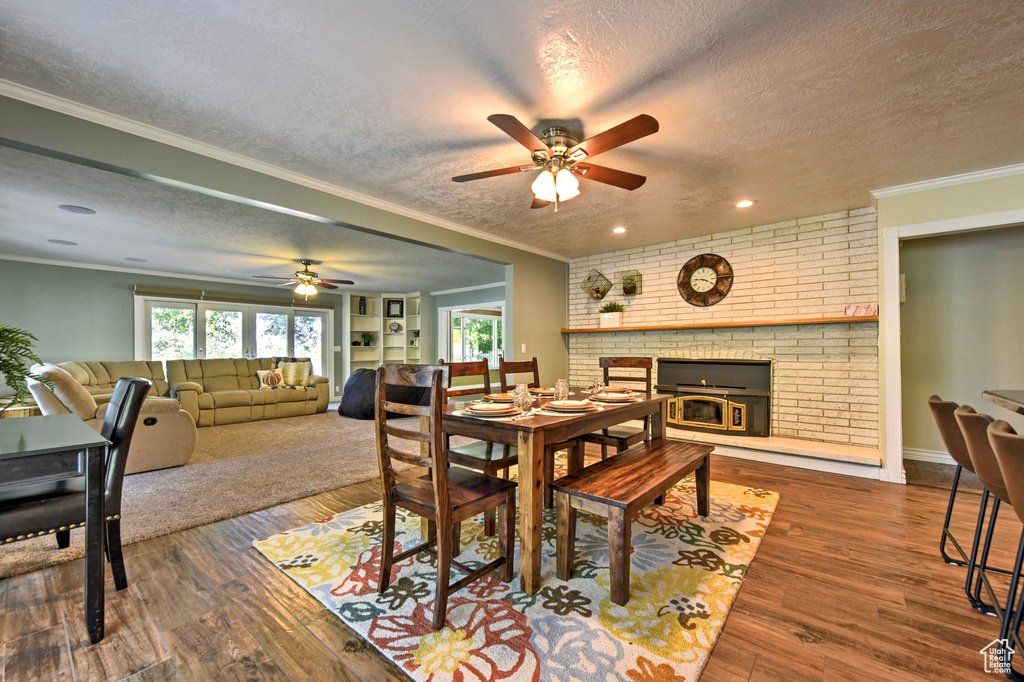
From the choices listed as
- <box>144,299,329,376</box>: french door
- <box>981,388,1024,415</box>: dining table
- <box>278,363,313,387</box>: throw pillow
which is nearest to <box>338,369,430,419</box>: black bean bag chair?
<box>278,363,313,387</box>: throw pillow

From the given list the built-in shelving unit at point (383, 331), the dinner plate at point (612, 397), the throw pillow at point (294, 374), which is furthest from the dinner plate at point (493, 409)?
the built-in shelving unit at point (383, 331)

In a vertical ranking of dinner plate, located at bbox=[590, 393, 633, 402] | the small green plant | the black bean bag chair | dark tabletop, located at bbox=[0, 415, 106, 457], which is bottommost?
the black bean bag chair

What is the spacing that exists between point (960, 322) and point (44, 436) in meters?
6.34

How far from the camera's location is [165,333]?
689 cm

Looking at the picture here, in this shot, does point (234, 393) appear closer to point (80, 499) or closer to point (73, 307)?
point (73, 307)

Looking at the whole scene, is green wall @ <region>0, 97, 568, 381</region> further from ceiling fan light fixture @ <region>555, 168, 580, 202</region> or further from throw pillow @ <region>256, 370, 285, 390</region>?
throw pillow @ <region>256, 370, 285, 390</region>

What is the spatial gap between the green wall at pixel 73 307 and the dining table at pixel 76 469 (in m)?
6.11

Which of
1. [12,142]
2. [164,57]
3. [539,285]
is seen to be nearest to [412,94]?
[164,57]

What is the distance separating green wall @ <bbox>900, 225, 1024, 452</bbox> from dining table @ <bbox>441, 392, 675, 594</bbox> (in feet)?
12.3

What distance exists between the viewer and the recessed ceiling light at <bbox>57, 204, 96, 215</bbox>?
374 cm

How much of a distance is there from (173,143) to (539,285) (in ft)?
12.6

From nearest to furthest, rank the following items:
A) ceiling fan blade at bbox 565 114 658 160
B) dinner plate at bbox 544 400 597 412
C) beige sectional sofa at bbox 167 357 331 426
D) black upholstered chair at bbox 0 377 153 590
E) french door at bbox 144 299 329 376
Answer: black upholstered chair at bbox 0 377 153 590
ceiling fan blade at bbox 565 114 658 160
dinner plate at bbox 544 400 597 412
beige sectional sofa at bbox 167 357 331 426
french door at bbox 144 299 329 376

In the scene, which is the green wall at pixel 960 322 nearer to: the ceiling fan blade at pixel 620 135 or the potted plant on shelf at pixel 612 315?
the potted plant on shelf at pixel 612 315

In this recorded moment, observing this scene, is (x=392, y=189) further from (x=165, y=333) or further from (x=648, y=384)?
(x=165, y=333)
